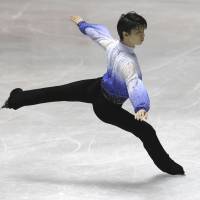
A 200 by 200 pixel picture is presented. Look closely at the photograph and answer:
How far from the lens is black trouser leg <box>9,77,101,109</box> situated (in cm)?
401

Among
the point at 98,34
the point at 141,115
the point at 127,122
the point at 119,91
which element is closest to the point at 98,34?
the point at 98,34

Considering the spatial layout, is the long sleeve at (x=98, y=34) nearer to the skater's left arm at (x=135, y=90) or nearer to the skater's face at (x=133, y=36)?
the skater's face at (x=133, y=36)

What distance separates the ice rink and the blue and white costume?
547mm

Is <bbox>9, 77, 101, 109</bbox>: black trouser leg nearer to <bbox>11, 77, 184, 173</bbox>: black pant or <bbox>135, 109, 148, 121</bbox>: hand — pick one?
<bbox>11, 77, 184, 173</bbox>: black pant

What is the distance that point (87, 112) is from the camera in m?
5.50

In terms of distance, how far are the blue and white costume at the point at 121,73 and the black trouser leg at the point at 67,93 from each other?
0.30 feet

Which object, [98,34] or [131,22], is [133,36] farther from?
[98,34]

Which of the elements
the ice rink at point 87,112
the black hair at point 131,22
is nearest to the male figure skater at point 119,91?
the black hair at point 131,22

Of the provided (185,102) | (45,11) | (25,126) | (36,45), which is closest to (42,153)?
(25,126)

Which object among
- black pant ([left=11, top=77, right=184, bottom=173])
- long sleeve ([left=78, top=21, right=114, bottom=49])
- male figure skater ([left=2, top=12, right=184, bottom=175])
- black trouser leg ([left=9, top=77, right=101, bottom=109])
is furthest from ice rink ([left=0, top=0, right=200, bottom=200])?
long sleeve ([left=78, top=21, right=114, bottom=49])

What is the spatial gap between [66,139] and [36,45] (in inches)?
103

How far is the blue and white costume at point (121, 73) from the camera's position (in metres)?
3.65

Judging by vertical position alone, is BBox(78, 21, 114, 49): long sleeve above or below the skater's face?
below

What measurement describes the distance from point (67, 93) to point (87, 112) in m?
1.48
